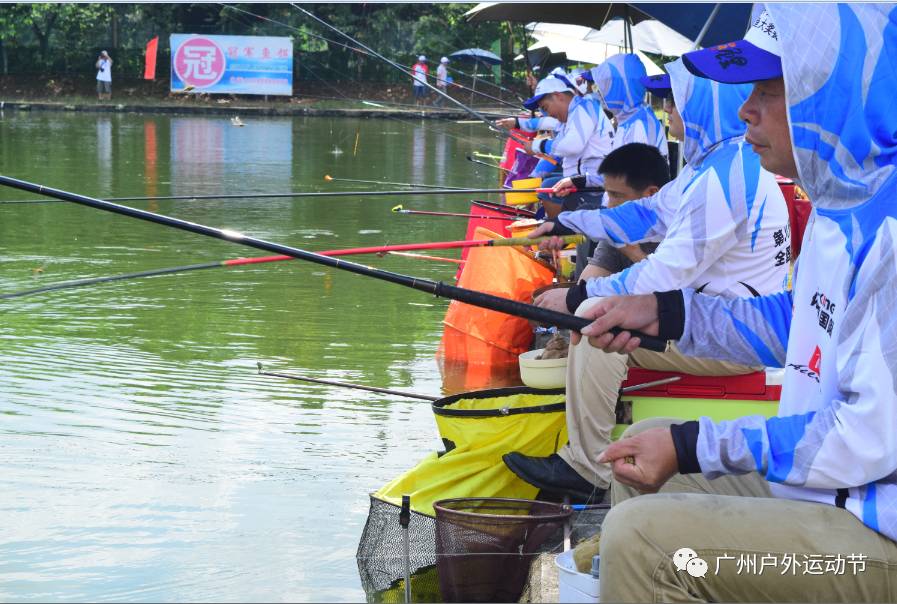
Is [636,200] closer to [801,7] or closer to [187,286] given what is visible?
[801,7]

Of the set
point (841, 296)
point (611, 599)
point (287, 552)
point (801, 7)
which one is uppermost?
point (801, 7)

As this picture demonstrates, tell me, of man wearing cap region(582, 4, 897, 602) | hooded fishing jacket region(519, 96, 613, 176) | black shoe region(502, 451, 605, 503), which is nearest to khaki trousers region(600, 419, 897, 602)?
man wearing cap region(582, 4, 897, 602)

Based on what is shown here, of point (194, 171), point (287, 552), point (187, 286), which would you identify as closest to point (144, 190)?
point (194, 171)

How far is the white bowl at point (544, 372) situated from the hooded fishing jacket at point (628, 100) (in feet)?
Answer: 15.4

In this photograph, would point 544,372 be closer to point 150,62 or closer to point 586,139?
point 586,139

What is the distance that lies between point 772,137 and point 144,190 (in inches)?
Result: 516

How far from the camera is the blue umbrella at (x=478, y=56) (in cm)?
2843

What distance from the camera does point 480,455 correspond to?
13.4 ft

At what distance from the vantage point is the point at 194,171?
1736 cm

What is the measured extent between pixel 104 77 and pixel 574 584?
3624 cm

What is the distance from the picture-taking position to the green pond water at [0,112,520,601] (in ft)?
13.5

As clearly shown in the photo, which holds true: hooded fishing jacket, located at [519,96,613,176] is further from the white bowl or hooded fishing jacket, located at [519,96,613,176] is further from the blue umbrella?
the blue umbrella

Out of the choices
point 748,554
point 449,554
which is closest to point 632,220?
point 449,554

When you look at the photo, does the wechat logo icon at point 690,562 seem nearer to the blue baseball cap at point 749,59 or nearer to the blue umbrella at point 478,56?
the blue baseball cap at point 749,59
